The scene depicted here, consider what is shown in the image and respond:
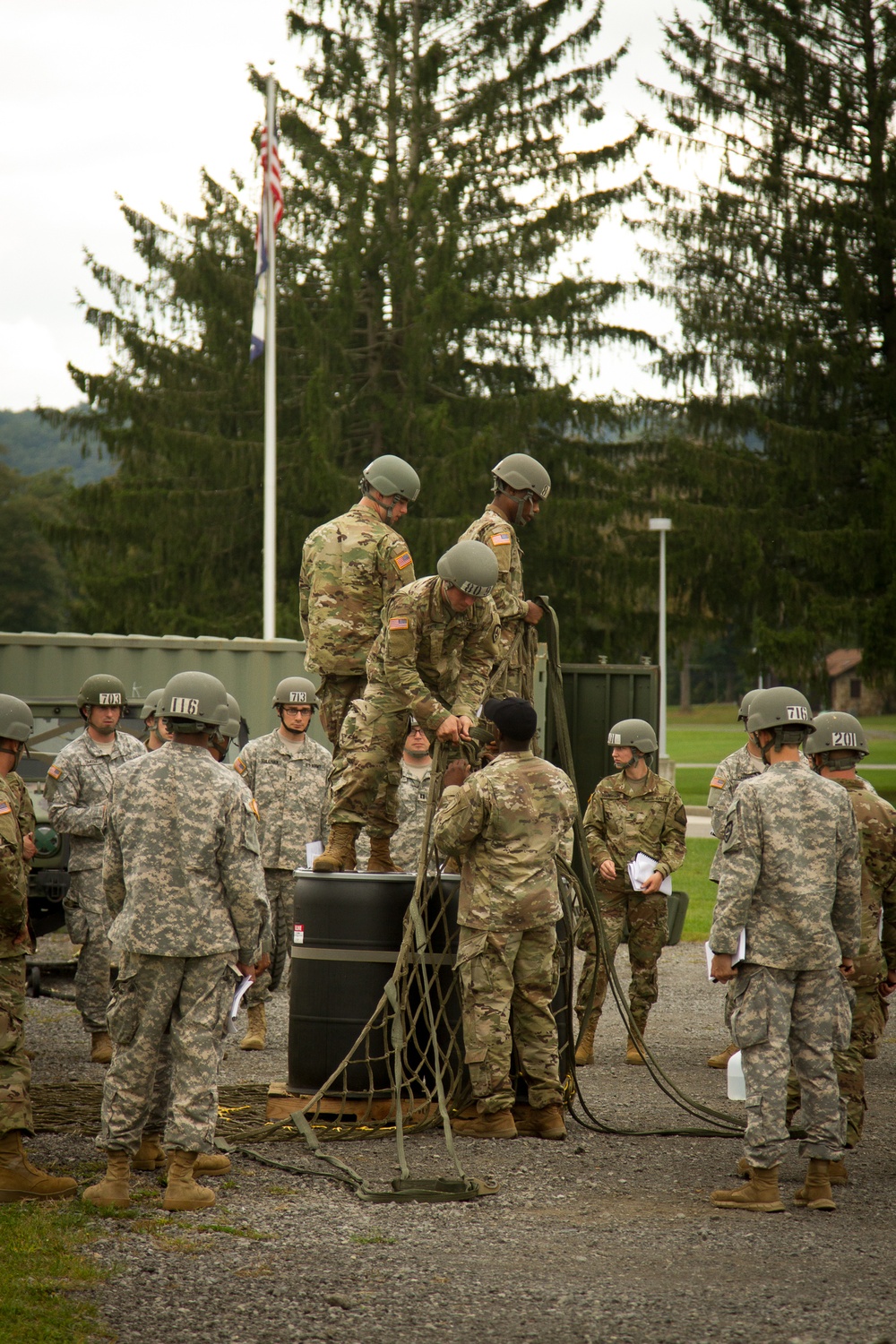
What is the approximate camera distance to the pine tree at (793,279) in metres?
28.4

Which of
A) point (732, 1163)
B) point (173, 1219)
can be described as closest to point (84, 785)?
point (173, 1219)

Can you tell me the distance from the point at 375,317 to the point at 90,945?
920 inches

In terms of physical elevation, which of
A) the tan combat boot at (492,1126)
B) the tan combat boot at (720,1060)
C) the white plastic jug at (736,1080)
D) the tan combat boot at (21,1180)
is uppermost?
the white plastic jug at (736,1080)

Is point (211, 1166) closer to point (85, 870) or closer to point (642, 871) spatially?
point (85, 870)

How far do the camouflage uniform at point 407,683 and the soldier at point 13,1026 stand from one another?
5.16 ft

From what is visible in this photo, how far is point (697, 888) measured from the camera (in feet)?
57.8

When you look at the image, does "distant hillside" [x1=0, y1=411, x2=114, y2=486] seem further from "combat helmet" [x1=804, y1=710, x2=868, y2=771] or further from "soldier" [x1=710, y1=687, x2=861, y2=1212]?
"soldier" [x1=710, y1=687, x2=861, y2=1212]

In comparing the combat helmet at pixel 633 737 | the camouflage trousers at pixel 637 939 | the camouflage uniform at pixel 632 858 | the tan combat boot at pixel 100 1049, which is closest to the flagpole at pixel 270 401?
the combat helmet at pixel 633 737

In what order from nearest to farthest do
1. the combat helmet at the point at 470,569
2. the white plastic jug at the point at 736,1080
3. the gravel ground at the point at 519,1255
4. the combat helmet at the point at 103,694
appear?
1. the gravel ground at the point at 519,1255
2. the white plastic jug at the point at 736,1080
3. the combat helmet at the point at 470,569
4. the combat helmet at the point at 103,694

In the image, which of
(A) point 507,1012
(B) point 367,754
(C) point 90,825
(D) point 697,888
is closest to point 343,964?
(A) point 507,1012

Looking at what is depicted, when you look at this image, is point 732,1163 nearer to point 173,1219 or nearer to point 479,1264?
point 479,1264

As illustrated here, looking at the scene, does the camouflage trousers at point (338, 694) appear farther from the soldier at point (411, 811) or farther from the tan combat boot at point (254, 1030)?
the soldier at point (411, 811)

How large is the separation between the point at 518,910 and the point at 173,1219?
2.15 meters

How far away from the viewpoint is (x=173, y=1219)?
5.47 metres
